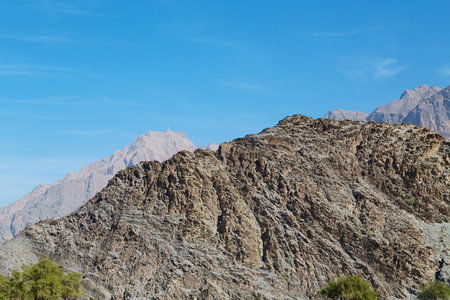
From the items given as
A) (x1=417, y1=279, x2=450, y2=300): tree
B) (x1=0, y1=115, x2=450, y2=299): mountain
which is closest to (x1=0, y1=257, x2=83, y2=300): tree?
(x1=0, y1=115, x2=450, y2=299): mountain

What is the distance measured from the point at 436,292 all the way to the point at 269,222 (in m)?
43.7

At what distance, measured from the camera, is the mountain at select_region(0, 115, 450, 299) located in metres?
134

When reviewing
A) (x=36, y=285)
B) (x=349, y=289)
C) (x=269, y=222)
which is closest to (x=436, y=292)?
(x=349, y=289)

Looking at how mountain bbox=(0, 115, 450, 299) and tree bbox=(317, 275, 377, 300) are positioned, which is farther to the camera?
mountain bbox=(0, 115, 450, 299)

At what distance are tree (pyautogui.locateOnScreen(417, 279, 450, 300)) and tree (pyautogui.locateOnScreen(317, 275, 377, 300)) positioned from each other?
11.2 m

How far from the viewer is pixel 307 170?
160625mm

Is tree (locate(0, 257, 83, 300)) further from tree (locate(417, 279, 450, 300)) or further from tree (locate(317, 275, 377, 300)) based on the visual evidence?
tree (locate(417, 279, 450, 300))

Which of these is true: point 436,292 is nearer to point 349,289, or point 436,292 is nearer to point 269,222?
point 349,289

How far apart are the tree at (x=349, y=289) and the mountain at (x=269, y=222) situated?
7.93m

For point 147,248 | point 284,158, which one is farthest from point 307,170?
point 147,248

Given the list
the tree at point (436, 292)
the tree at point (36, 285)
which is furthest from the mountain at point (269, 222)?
the tree at point (36, 285)

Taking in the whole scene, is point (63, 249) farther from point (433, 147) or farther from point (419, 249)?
point (433, 147)

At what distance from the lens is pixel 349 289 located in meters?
121

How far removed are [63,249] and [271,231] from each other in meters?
53.6
